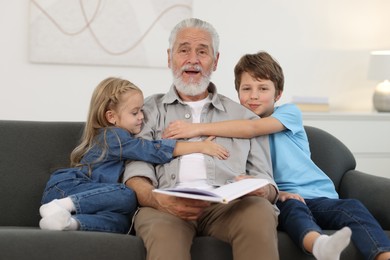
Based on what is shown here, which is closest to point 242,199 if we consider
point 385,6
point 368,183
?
point 368,183

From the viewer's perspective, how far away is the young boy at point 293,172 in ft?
8.57

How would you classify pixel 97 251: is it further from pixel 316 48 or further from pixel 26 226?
pixel 316 48

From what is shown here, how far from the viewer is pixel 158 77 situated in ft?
17.8

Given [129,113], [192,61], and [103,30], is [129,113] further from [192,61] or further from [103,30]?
[103,30]

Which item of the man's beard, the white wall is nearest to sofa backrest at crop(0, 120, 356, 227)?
the man's beard

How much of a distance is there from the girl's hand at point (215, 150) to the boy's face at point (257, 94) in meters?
0.35

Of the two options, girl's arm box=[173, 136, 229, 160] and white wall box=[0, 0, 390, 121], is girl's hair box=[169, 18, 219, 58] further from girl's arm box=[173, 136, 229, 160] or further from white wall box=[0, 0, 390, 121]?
white wall box=[0, 0, 390, 121]

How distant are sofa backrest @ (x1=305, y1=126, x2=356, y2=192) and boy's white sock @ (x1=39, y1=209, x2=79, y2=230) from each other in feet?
4.09

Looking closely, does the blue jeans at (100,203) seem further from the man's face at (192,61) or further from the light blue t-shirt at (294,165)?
the light blue t-shirt at (294,165)

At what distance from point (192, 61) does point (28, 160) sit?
81 centimetres

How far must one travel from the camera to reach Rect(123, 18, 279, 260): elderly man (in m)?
2.44

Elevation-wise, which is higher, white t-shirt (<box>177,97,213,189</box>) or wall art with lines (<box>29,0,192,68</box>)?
wall art with lines (<box>29,0,192,68</box>)

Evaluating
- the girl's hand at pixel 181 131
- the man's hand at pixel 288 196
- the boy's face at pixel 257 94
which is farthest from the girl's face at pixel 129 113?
the man's hand at pixel 288 196

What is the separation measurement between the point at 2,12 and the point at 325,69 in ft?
8.28
